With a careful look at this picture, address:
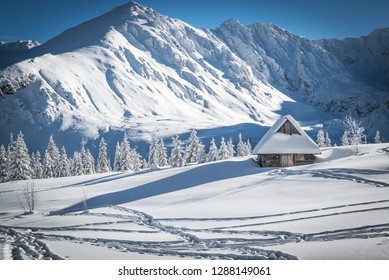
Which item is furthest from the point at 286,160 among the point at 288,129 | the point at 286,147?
the point at 288,129

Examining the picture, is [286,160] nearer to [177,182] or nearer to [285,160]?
[285,160]

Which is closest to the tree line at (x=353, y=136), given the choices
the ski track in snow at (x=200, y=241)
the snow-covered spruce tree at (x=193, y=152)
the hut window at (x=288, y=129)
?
the hut window at (x=288, y=129)

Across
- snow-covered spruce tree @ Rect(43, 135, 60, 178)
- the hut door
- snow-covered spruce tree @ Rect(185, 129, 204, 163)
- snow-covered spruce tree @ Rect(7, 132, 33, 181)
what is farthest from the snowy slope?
snow-covered spruce tree @ Rect(43, 135, 60, 178)

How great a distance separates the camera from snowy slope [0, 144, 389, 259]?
27.6 feet

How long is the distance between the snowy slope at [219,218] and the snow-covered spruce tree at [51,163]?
1176 inches

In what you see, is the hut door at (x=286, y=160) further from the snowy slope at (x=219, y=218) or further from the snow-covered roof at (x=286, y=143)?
the snowy slope at (x=219, y=218)

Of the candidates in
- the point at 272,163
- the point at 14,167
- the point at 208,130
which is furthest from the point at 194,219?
the point at 208,130

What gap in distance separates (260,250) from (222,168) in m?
16.4

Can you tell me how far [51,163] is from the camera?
51375 mm

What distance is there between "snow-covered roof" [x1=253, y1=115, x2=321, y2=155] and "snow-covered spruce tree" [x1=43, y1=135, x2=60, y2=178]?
3947 cm

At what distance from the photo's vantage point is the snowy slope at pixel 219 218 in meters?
8.40

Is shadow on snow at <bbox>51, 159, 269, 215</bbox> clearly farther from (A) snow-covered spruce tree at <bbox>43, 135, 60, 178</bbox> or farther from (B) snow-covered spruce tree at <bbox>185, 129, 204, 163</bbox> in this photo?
(A) snow-covered spruce tree at <bbox>43, 135, 60, 178</bbox>
